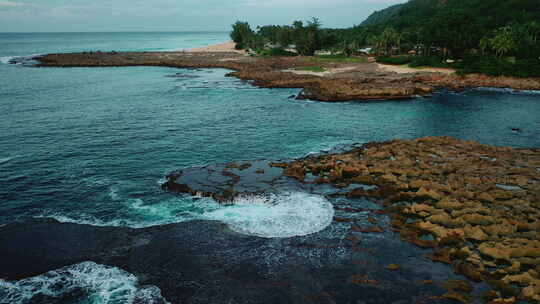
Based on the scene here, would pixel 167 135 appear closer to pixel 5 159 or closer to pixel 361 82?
pixel 5 159

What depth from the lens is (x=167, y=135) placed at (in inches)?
1848

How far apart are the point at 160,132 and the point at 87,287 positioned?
31.0m

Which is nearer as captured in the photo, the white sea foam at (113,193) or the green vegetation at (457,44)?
the white sea foam at (113,193)

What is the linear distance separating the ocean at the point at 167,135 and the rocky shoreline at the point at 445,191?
11.6ft

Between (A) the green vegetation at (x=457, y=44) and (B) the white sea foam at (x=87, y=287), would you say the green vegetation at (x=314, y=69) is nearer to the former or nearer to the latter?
(A) the green vegetation at (x=457, y=44)

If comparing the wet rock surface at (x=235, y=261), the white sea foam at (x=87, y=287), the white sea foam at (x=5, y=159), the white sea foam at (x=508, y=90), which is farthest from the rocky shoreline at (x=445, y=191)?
the white sea foam at (x=508, y=90)

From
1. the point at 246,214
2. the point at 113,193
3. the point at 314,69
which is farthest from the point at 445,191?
the point at 314,69

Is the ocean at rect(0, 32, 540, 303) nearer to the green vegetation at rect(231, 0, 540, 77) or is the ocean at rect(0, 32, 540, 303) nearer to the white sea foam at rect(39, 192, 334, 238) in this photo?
the white sea foam at rect(39, 192, 334, 238)

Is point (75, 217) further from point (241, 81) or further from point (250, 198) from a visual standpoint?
point (241, 81)

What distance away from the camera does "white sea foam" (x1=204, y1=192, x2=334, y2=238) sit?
81.5 ft

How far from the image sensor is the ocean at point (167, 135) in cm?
2745

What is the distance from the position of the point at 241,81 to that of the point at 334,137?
54.4 meters

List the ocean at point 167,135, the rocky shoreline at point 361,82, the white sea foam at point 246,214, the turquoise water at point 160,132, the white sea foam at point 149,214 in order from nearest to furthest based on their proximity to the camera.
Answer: the white sea foam at point 246,214, the white sea foam at point 149,214, the ocean at point 167,135, the turquoise water at point 160,132, the rocky shoreline at point 361,82

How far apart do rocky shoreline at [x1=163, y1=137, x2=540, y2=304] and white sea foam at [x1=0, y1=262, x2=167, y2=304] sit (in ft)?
35.3
